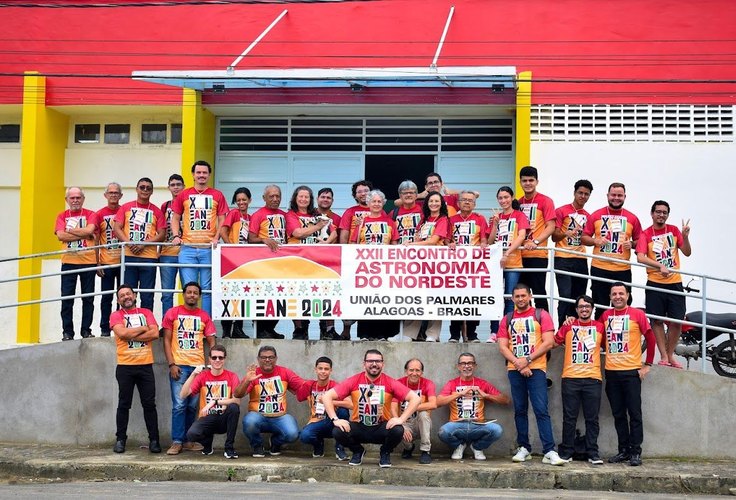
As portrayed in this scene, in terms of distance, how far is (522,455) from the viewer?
1227cm

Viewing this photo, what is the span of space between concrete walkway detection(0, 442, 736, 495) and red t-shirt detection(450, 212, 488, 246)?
2.59m

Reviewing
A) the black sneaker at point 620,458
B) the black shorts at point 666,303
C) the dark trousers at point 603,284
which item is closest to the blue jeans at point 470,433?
the black sneaker at point 620,458

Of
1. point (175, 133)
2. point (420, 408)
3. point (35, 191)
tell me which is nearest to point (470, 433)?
point (420, 408)

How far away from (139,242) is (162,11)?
20.8ft

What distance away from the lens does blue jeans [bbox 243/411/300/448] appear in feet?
41.1

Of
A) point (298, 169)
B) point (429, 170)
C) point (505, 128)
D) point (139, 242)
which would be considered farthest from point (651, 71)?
point (139, 242)

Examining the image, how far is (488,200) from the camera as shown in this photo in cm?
1781

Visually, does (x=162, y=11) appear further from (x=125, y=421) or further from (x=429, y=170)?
(x=125, y=421)

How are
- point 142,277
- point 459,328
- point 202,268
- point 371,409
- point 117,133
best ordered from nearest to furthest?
point 371,409
point 459,328
point 202,268
point 142,277
point 117,133

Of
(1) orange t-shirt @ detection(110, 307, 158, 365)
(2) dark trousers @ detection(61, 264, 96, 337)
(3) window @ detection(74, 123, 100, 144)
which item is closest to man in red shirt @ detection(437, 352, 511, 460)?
(1) orange t-shirt @ detection(110, 307, 158, 365)

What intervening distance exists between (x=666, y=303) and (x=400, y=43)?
695 centimetres

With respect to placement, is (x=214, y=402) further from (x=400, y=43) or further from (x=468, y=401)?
(x=400, y=43)

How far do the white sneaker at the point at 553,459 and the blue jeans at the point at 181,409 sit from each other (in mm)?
4085

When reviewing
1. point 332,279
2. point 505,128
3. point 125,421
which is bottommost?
point 125,421
